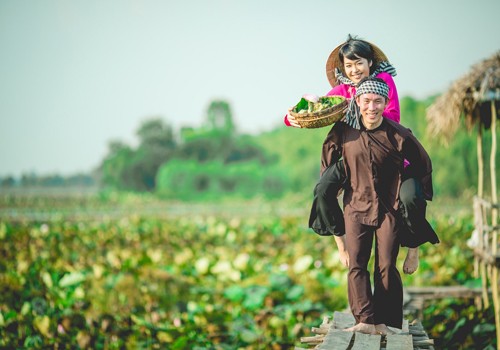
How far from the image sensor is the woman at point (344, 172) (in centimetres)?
311

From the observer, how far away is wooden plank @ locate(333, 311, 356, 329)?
3244mm

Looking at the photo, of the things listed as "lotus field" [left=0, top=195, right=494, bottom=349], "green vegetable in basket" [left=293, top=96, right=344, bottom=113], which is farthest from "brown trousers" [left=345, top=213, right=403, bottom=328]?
"lotus field" [left=0, top=195, right=494, bottom=349]

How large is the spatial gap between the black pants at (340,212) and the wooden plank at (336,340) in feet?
1.60

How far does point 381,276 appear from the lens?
3.20 m

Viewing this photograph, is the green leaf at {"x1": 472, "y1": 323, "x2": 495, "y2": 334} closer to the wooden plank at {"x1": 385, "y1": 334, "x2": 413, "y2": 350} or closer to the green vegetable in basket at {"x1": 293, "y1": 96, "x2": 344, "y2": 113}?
the wooden plank at {"x1": 385, "y1": 334, "x2": 413, "y2": 350}

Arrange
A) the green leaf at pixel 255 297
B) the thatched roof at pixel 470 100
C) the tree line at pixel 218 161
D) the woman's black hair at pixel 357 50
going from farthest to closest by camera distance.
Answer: the tree line at pixel 218 161 → the green leaf at pixel 255 297 → the thatched roof at pixel 470 100 → the woman's black hair at pixel 357 50

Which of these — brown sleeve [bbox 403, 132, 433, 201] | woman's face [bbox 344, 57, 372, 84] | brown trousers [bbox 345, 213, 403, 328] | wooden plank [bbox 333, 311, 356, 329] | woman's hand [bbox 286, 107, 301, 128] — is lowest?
wooden plank [bbox 333, 311, 356, 329]

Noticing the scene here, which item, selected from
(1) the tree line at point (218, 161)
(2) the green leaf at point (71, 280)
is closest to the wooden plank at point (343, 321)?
(2) the green leaf at point (71, 280)

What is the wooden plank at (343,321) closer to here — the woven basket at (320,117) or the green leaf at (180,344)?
the woven basket at (320,117)

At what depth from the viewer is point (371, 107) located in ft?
9.89

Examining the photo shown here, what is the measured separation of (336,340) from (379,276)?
449mm

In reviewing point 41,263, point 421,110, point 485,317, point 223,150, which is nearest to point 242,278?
point 41,263

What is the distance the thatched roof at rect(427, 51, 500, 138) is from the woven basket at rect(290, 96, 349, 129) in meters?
3.15

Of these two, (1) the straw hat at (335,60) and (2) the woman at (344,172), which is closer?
(2) the woman at (344,172)
